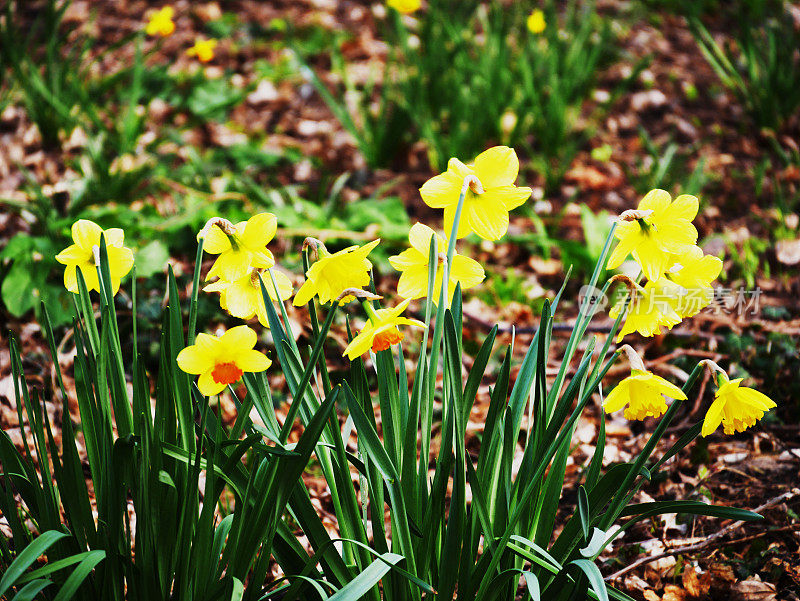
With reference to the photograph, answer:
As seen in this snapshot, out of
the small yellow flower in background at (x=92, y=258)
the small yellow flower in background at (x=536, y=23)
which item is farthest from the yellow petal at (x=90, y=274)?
the small yellow flower in background at (x=536, y=23)

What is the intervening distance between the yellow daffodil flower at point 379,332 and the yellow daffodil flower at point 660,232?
14.7 inches

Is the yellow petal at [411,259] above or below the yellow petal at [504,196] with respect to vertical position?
below

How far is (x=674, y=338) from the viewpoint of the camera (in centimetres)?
234

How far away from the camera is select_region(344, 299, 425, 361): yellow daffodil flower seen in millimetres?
987

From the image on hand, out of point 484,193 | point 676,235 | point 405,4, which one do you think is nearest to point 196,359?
point 484,193

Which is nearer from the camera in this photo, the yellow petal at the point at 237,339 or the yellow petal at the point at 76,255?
the yellow petal at the point at 237,339

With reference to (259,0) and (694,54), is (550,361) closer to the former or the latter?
(694,54)

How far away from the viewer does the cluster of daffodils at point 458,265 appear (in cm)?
107

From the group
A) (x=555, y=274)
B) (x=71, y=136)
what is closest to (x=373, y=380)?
(x=555, y=274)

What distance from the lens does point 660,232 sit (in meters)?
1.11

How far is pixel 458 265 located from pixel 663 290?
1.08 feet

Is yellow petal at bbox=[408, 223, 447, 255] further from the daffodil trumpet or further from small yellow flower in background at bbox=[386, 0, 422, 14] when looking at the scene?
small yellow flower in background at bbox=[386, 0, 422, 14]

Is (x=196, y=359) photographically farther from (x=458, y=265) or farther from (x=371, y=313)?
(x=458, y=265)

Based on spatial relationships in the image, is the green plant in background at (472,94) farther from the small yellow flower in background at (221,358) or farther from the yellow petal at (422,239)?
the small yellow flower in background at (221,358)
